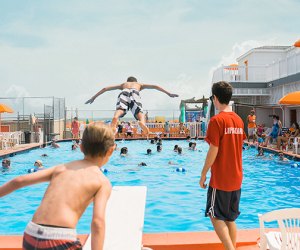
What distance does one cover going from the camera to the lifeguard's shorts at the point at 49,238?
6.84ft

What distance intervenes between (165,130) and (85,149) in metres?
25.4

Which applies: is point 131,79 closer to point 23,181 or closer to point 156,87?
point 156,87

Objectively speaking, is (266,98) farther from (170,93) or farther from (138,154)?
(170,93)

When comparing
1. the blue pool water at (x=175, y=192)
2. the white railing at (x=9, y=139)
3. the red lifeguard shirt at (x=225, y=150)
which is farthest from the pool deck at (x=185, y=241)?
the white railing at (x=9, y=139)

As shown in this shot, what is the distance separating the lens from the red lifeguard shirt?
11.3ft

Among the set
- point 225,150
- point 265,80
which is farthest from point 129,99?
point 265,80

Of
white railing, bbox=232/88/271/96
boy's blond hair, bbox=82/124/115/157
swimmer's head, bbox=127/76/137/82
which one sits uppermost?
white railing, bbox=232/88/271/96

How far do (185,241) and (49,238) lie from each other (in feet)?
7.46

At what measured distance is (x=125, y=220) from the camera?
4.14 meters

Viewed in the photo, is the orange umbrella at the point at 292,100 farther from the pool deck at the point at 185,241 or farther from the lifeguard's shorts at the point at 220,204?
the lifeguard's shorts at the point at 220,204

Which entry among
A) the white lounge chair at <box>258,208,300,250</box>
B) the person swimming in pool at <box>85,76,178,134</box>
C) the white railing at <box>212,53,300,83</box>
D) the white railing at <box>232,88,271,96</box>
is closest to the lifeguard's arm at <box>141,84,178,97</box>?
the person swimming in pool at <box>85,76,178,134</box>

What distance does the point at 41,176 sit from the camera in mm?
2234

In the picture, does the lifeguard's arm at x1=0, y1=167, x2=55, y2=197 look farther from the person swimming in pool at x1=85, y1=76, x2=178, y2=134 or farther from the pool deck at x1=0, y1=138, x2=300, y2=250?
the person swimming in pool at x1=85, y1=76, x2=178, y2=134

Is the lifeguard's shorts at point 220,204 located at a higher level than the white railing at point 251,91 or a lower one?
lower
